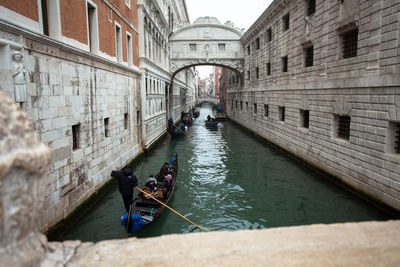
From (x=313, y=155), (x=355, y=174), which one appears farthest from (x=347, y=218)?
(x=313, y=155)

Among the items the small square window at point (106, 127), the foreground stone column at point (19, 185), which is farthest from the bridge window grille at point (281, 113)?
the foreground stone column at point (19, 185)

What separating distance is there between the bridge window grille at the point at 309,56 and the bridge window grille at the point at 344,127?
3.08m

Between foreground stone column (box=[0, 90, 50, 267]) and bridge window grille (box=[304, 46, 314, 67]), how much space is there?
1087cm

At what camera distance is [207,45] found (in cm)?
2244

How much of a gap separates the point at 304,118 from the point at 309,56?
2.58 m

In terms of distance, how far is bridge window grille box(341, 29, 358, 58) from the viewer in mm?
7797

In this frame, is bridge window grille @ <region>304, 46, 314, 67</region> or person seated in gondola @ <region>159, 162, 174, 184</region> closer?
person seated in gondola @ <region>159, 162, 174, 184</region>

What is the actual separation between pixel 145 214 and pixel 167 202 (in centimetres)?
108

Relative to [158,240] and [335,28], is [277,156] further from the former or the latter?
[158,240]

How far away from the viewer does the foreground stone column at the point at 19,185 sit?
1412 millimetres

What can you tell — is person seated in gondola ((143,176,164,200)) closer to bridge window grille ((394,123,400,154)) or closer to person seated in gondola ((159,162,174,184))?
person seated in gondola ((159,162,174,184))

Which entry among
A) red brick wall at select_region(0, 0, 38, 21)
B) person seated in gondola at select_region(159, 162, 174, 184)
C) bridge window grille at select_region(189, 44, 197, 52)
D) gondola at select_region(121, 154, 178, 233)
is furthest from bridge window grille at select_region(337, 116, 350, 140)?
bridge window grille at select_region(189, 44, 197, 52)

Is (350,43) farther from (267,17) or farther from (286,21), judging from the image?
(267,17)

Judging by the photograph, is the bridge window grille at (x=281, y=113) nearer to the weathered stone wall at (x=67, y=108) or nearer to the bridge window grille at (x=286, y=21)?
the bridge window grille at (x=286, y=21)
